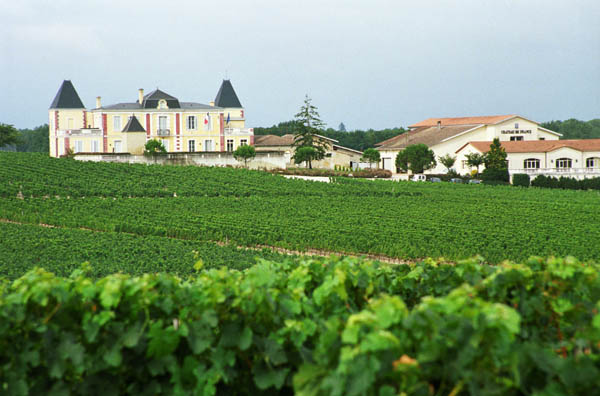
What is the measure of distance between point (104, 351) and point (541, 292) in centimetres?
296

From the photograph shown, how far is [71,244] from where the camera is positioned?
16000 millimetres

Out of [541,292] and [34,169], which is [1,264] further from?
[34,169]

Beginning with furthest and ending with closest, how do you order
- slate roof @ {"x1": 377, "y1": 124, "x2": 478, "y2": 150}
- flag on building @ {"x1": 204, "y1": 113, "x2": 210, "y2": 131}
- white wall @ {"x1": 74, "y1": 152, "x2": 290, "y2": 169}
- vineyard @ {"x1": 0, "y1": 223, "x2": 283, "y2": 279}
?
slate roof @ {"x1": 377, "y1": 124, "x2": 478, "y2": 150}
flag on building @ {"x1": 204, "y1": 113, "x2": 210, "y2": 131}
white wall @ {"x1": 74, "y1": 152, "x2": 290, "y2": 169}
vineyard @ {"x1": 0, "y1": 223, "x2": 283, "y2": 279}

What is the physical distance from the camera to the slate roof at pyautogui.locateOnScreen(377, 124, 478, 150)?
212 ft

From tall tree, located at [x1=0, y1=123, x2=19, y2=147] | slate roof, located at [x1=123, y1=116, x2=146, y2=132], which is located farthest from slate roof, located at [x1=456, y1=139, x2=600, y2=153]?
tall tree, located at [x1=0, y1=123, x2=19, y2=147]

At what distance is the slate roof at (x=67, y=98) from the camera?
5978 cm

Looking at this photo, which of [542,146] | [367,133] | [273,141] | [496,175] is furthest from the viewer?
[367,133]

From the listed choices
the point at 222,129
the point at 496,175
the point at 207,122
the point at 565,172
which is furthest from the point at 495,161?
the point at 207,122

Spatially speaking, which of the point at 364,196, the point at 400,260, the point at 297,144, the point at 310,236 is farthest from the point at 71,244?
the point at 297,144

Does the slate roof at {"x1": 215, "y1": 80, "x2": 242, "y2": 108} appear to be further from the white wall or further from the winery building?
the winery building

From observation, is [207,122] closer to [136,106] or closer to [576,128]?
[136,106]

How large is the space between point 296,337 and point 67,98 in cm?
6275

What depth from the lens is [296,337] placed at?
3543mm

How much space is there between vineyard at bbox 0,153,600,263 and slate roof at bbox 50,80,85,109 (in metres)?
18.8
